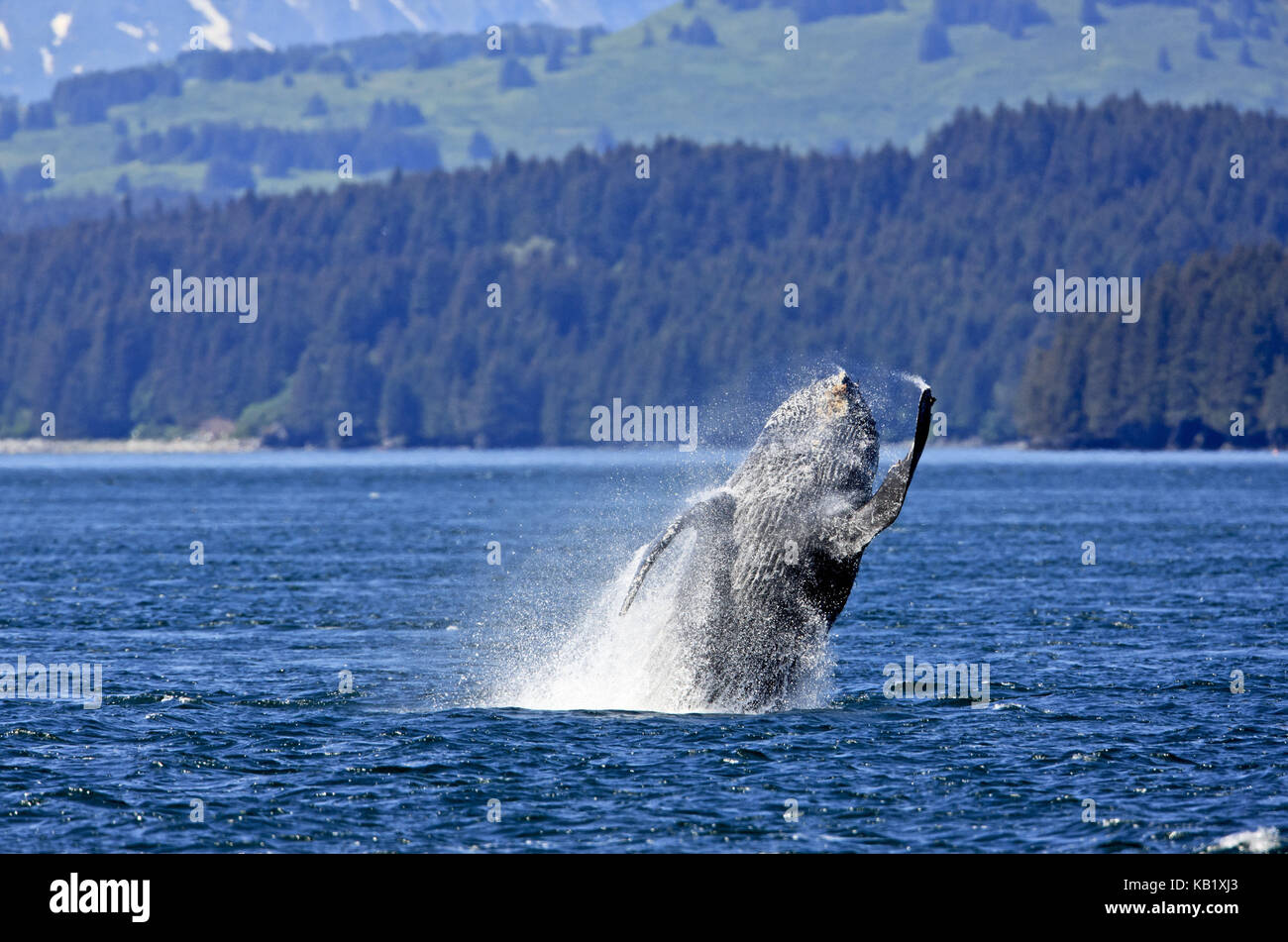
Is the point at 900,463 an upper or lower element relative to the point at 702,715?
upper

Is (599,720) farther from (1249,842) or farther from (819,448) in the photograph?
(1249,842)

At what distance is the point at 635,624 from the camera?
2823 centimetres

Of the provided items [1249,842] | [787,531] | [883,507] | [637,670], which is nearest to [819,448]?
[787,531]

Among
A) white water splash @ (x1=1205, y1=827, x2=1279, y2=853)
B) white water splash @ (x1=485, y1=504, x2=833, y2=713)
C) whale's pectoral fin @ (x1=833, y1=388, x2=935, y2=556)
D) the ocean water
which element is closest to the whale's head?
whale's pectoral fin @ (x1=833, y1=388, x2=935, y2=556)

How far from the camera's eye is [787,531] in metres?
24.6

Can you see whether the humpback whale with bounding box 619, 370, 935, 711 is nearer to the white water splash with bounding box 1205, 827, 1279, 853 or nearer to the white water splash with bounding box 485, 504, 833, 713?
the white water splash with bounding box 485, 504, 833, 713

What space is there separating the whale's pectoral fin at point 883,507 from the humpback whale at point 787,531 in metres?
0.04

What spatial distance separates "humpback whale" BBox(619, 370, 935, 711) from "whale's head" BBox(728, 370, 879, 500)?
1 cm

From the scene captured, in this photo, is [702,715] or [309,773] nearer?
[309,773]

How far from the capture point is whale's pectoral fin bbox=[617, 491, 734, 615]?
78.1 feet

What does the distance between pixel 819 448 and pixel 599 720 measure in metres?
5.48
